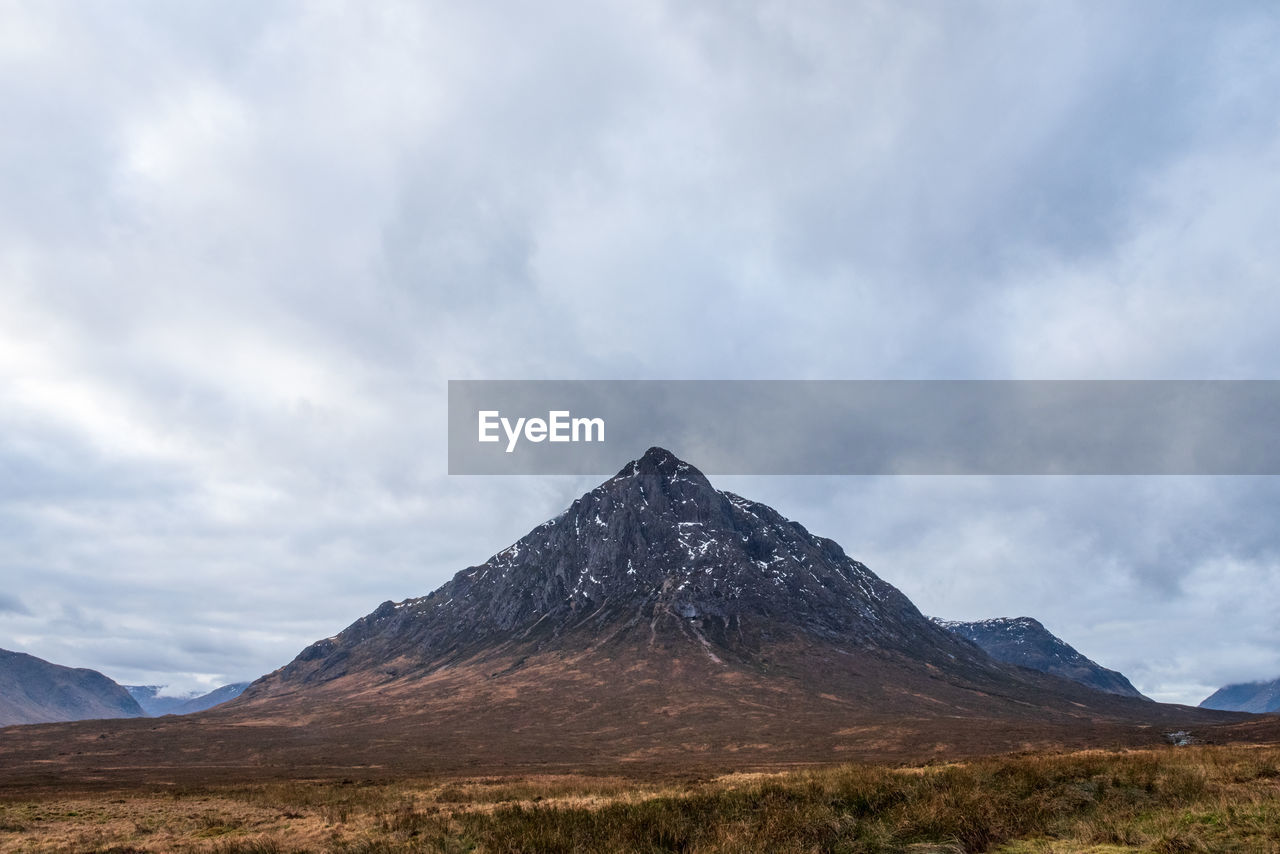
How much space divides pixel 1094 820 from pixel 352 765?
83.3 m

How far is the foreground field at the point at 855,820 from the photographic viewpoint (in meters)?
14.6

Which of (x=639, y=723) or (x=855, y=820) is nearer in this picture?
(x=855, y=820)

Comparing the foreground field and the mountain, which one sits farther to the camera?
the mountain

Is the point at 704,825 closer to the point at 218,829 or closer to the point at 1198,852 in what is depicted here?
the point at 1198,852

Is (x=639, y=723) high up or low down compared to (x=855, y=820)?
down

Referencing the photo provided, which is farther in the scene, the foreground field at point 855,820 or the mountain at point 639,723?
the mountain at point 639,723

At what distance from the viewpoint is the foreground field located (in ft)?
47.8

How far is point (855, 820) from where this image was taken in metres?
17.3

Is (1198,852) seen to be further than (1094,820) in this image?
No

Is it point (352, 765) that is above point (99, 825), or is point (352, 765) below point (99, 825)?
below

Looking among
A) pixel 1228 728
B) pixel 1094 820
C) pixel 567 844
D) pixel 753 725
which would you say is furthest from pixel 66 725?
pixel 1228 728

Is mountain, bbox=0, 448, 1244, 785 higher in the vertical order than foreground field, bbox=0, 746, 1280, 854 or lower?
lower

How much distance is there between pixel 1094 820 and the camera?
15.6m

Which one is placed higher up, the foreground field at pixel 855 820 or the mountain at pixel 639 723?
the foreground field at pixel 855 820
